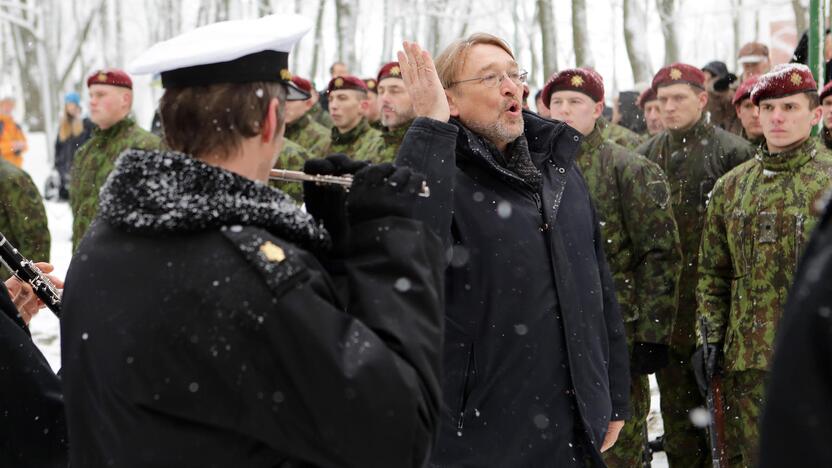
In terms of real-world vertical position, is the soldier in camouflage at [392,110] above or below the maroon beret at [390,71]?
below

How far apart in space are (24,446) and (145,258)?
38.9 inches

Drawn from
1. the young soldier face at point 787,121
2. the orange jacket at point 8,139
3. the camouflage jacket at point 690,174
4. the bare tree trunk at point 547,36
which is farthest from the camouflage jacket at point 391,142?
the bare tree trunk at point 547,36

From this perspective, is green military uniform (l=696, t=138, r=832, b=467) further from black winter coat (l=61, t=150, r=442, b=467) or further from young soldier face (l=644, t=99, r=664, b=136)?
young soldier face (l=644, t=99, r=664, b=136)

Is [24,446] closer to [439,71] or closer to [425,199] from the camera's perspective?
[425,199]

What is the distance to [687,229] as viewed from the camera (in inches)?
281

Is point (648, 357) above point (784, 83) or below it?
below

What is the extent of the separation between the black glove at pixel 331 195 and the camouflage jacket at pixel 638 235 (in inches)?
144

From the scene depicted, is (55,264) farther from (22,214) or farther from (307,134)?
(22,214)

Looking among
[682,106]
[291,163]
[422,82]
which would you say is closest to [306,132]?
[291,163]

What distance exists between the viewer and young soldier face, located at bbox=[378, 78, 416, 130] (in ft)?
27.6

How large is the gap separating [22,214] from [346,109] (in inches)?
144

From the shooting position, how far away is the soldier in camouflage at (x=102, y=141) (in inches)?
340

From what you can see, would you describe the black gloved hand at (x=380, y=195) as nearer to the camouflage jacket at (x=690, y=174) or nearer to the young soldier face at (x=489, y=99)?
the young soldier face at (x=489, y=99)

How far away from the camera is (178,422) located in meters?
2.10
